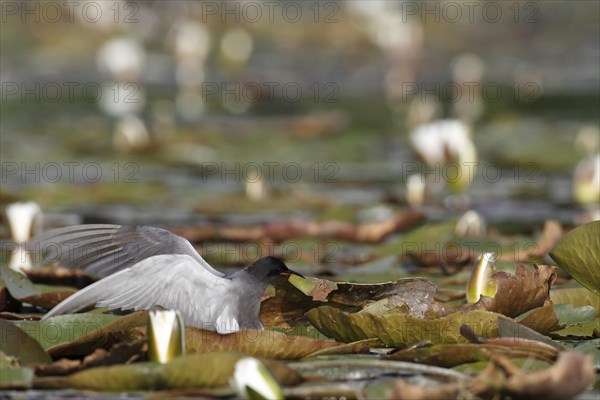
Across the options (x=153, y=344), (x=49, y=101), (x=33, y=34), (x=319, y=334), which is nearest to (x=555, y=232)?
(x=319, y=334)

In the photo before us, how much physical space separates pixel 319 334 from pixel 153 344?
635 mm

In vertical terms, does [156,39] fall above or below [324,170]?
above

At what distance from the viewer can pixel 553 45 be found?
1680 cm

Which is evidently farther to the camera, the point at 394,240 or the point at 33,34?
the point at 33,34

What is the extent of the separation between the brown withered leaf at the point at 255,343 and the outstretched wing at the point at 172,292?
178 millimetres

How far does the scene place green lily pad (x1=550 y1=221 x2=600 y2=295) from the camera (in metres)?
2.79

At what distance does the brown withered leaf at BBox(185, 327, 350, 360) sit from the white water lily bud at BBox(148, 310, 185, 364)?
0.18 metres

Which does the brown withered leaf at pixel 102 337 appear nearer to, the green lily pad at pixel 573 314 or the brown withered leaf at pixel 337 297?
the brown withered leaf at pixel 337 297

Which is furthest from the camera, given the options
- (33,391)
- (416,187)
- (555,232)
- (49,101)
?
(49,101)

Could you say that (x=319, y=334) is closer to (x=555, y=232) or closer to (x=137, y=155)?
(x=555, y=232)

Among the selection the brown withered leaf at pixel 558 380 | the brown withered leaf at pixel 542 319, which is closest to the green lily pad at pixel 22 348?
the brown withered leaf at pixel 558 380

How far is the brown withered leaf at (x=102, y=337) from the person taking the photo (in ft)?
8.29

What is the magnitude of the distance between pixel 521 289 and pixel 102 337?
1.05 meters

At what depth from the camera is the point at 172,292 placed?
8.88ft
